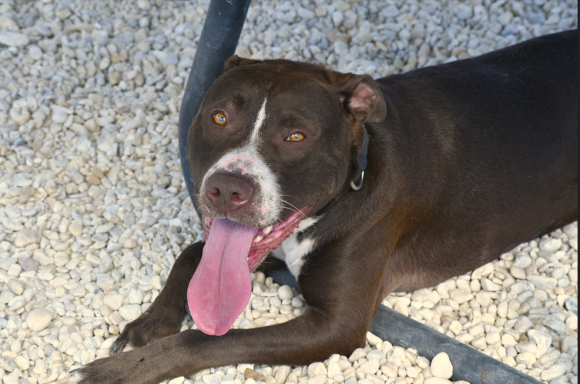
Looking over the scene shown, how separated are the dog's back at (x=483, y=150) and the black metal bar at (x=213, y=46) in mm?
922

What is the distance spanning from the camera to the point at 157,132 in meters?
5.24

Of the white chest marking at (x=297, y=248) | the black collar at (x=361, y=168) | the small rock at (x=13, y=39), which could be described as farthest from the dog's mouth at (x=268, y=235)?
the small rock at (x=13, y=39)

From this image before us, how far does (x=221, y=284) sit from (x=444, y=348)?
1.19 m

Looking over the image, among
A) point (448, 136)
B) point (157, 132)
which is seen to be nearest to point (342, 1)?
point (157, 132)

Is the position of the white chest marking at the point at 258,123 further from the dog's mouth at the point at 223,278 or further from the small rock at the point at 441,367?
the small rock at the point at 441,367

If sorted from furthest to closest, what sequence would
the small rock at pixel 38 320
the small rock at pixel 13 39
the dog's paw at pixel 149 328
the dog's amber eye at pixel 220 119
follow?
1. the small rock at pixel 13 39
2. the small rock at pixel 38 320
3. the dog's paw at pixel 149 328
4. the dog's amber eye at pixel 220 119

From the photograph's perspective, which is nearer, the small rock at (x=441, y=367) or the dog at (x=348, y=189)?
the dog at (x=348, y=189)

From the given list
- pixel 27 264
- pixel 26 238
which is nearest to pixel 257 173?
pixel 27 264

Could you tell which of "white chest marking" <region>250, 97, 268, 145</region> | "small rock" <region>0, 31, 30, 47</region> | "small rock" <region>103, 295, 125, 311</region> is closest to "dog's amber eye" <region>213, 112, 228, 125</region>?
"white chest marking" <region>250, 97, 268, 145</region>

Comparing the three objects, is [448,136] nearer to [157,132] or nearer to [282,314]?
[282,314]

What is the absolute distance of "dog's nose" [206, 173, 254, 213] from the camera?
9.94 feet

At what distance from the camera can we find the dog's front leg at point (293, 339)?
3307mm

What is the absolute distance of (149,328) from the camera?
143 inches

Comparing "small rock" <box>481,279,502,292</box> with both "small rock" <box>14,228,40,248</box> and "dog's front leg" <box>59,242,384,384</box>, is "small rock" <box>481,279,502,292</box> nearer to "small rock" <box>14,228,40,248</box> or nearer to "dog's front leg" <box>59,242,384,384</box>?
"dog's front leg" <box>59,242,384,384</box>
